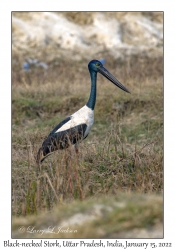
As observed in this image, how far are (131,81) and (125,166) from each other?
198 inches

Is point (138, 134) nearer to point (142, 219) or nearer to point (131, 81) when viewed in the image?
point (131, 81)

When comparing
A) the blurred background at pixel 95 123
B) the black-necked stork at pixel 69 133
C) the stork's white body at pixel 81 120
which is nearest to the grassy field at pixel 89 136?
the blurred background at pixel 95 123

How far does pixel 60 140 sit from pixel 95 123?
335 centimetres

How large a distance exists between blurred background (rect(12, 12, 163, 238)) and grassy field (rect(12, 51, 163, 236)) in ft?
0.05

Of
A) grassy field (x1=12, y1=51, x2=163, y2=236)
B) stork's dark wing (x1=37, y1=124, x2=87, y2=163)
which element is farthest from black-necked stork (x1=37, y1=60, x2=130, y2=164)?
grassy field (x1=12, y1=51, x2=163, y2=236)

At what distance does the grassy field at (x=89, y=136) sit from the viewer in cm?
547

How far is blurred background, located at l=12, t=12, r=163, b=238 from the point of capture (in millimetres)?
3916

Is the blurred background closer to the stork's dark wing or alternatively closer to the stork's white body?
the stork's dark wing

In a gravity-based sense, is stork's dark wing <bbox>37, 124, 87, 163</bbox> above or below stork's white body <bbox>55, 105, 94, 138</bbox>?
below

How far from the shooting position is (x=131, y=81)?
37.0ft

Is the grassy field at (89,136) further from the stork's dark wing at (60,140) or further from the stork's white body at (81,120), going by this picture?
the stork's white body at (81,120)

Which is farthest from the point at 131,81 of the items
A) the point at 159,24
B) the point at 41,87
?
the point at 159,24

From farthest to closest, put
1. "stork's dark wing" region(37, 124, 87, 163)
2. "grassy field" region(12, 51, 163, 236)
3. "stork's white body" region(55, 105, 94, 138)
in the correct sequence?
"stork's white body" region(55, 105, 94, 138) < "stork's dark wing" region(37, 124, 87, 163) < "grassy field" region(12, 51, 163, 236)

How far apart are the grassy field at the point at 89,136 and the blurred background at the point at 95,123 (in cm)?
2
